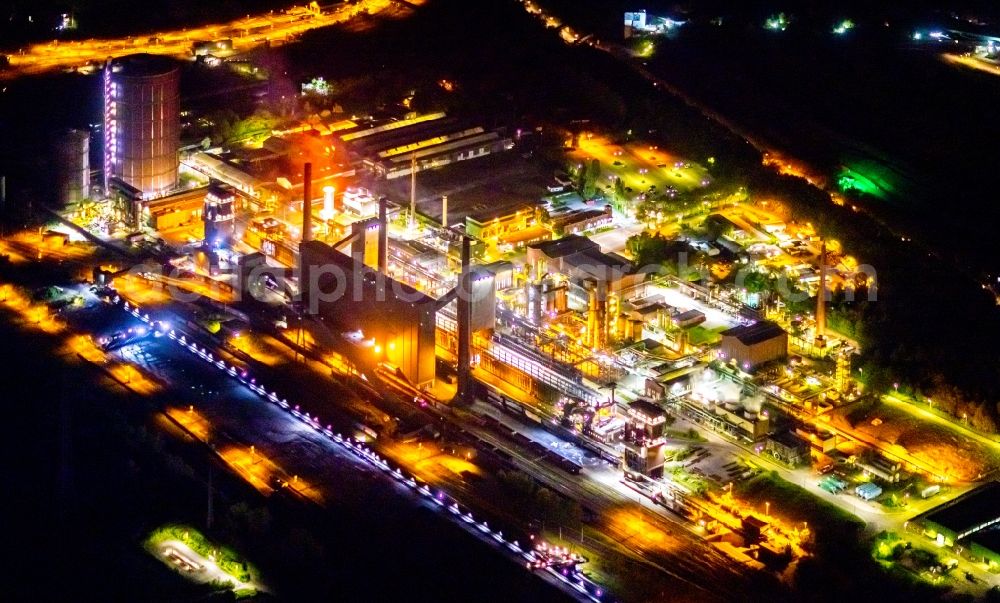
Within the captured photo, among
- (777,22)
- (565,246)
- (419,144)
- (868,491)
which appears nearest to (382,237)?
(565,246)

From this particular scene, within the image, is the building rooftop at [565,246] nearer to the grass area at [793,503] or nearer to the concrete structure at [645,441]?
the concrete structure at [645,441]

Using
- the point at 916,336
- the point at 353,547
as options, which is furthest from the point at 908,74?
the point at 353,547

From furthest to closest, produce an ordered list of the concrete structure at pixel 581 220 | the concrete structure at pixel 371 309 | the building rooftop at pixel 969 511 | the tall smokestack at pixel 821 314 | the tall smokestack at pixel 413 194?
the tall smokestack at pixel 413 194 → the concrete structure at pixel 581 220 → the tall smokestack at pixel 821 314 → the concrete structure at pixel 371 309 → the building rooftop at pixel 969 511

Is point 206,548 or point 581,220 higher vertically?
point 581,220

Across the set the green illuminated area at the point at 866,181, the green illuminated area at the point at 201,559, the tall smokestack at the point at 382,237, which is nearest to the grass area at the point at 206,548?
the green illuminated area at the point at 201,559

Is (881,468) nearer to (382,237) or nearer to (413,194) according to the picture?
(382,237)

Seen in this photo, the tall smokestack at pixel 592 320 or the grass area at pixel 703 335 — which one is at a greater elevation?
the tall smokestack at pixel 592 320
